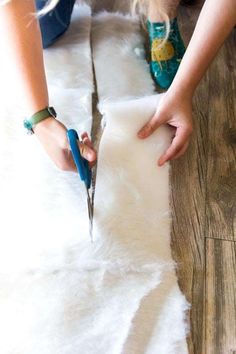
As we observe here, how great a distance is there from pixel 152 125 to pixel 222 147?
208 mm

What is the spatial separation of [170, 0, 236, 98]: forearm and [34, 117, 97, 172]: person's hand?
0.24 metres

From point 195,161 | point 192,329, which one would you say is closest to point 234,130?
point 195,161

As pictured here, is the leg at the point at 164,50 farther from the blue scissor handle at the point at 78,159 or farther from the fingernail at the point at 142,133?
the blue scissor handle at the point at 78,159

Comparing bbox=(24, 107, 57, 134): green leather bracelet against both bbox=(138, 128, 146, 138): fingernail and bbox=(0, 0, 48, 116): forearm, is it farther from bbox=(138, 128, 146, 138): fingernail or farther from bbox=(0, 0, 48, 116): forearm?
bbox=(138, 128, 146, 138): fingernail

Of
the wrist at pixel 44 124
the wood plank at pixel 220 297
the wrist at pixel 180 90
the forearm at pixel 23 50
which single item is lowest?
the wood plank at pixel 220 297

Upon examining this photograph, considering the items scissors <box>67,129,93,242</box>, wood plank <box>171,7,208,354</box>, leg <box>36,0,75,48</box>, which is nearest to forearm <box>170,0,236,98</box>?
wood plank <box>171,7,208,354</box>

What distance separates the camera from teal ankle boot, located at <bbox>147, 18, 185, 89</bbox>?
3.55 feet

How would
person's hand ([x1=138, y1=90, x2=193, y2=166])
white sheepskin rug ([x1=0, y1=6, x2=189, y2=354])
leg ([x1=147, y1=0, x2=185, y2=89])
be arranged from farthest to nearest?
leg ([x1=147, y1=0, x2=185, y2=89]) → person's hand ([x1=138, y1=90, x2=193, y2=166]) → white sheepskin rug ([x1=0, y1=6, x2=189, y2=354])

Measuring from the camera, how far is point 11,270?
2.45 feet

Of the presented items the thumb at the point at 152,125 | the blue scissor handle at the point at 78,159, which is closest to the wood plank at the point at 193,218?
the thumb at the point at 152,125

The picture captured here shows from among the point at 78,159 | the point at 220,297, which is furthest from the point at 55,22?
the point at 220,297

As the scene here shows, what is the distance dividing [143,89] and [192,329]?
550mm

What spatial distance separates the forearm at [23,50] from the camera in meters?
0.79

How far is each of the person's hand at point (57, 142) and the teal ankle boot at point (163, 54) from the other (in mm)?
380
